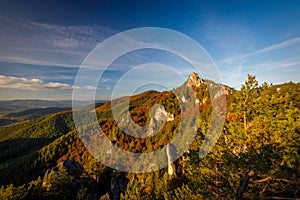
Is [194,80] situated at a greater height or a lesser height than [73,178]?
greater

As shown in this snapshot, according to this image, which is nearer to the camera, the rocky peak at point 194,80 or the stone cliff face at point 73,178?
the stone cliff face at point 73,178

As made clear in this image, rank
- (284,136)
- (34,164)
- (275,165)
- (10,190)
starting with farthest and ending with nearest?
(34,164) → (10,190) → (284,136) → (275,165)

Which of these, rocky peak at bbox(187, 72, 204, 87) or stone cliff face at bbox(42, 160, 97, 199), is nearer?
stone cliff face at bbox(42, 160, 97, 199)

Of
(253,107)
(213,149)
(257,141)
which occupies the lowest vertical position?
(213,149)

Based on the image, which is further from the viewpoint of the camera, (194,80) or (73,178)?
(194,80)

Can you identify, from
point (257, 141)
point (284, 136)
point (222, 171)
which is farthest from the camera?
point (222, 171)

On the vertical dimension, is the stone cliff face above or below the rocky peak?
below

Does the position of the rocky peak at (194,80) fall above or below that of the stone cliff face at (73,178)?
above

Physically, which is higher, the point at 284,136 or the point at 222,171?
the point at 284,136

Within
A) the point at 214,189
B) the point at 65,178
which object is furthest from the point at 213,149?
the point at 65,178

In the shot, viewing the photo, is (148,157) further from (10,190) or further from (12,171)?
(12,171)

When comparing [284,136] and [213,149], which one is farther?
[213,149]

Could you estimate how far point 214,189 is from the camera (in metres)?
9.56

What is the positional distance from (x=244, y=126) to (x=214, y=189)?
12.3ft
